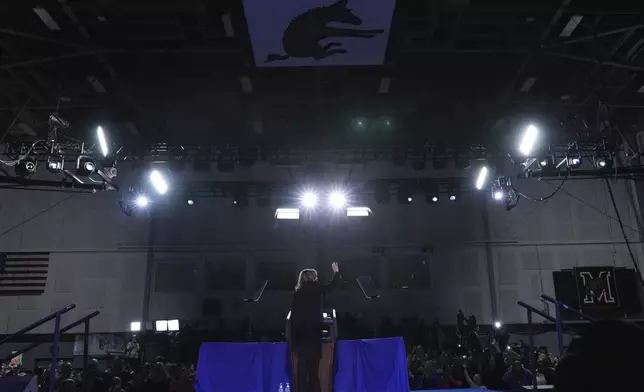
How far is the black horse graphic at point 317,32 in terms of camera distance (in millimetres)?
6754

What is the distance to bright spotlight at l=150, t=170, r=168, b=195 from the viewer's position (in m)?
12.3

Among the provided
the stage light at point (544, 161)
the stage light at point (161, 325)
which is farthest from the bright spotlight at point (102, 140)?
→ the stage light at point (544, 161)

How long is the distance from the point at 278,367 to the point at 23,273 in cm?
1310

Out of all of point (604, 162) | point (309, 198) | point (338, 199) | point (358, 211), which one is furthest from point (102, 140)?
point (604, 162)

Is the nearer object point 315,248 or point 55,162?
point 55,162

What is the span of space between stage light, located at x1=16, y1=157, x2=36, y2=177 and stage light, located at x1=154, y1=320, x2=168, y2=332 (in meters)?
5.89

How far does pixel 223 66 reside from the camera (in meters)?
8.99

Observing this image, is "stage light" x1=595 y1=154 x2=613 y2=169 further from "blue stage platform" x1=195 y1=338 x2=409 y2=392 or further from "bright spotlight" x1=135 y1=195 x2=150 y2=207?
"bright spotlight" x1=135 y1=195 x2=150 y2=207

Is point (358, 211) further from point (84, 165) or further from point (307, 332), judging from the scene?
point (307, 332)

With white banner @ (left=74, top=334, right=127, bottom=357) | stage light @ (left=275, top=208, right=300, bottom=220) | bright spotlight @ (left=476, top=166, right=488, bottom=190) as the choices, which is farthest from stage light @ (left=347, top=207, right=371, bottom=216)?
white banner @ (left=74, top=334, right=127, bottom=357)

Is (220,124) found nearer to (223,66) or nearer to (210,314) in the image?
(223,66)

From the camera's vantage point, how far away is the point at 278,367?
5.19 m

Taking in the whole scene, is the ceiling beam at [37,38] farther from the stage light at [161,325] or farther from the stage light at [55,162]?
the stage light at [161,325]

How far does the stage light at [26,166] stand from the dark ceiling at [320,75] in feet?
3.90
